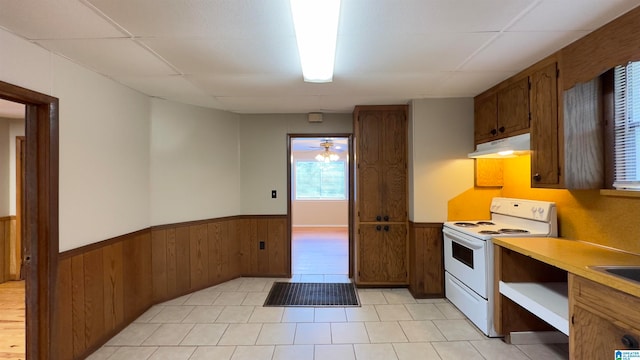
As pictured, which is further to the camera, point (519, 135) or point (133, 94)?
point (133, 94)

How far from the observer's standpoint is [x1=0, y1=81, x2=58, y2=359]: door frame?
2.02m

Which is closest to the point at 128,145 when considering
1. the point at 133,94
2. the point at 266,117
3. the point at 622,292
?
the point at 133,94

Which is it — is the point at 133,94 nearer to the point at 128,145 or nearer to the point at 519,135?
the point at 128,145

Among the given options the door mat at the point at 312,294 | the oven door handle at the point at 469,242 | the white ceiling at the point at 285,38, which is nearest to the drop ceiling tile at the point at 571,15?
the white ceiling at the point at 285,38

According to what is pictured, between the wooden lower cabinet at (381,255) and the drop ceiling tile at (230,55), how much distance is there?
210 centimetres

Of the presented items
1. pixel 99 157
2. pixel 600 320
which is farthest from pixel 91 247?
pixel 600 320

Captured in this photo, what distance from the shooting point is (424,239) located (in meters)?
3.38

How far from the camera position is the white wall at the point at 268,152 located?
4.14 meters

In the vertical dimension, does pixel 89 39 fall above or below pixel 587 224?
above

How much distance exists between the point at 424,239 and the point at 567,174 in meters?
1.56

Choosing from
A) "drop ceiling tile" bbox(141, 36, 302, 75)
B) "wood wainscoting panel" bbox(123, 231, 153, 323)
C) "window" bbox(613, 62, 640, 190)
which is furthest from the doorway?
"window" bbox(613, 62, 640, 190)

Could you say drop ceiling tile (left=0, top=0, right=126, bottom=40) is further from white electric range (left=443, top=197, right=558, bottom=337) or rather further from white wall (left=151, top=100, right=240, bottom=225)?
white electric range (left=443, top=197, right=558, bottom=337)

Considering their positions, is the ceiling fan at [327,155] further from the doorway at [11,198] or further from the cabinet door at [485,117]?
the doorway at [11,198]

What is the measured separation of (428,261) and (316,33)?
8.89 feet
